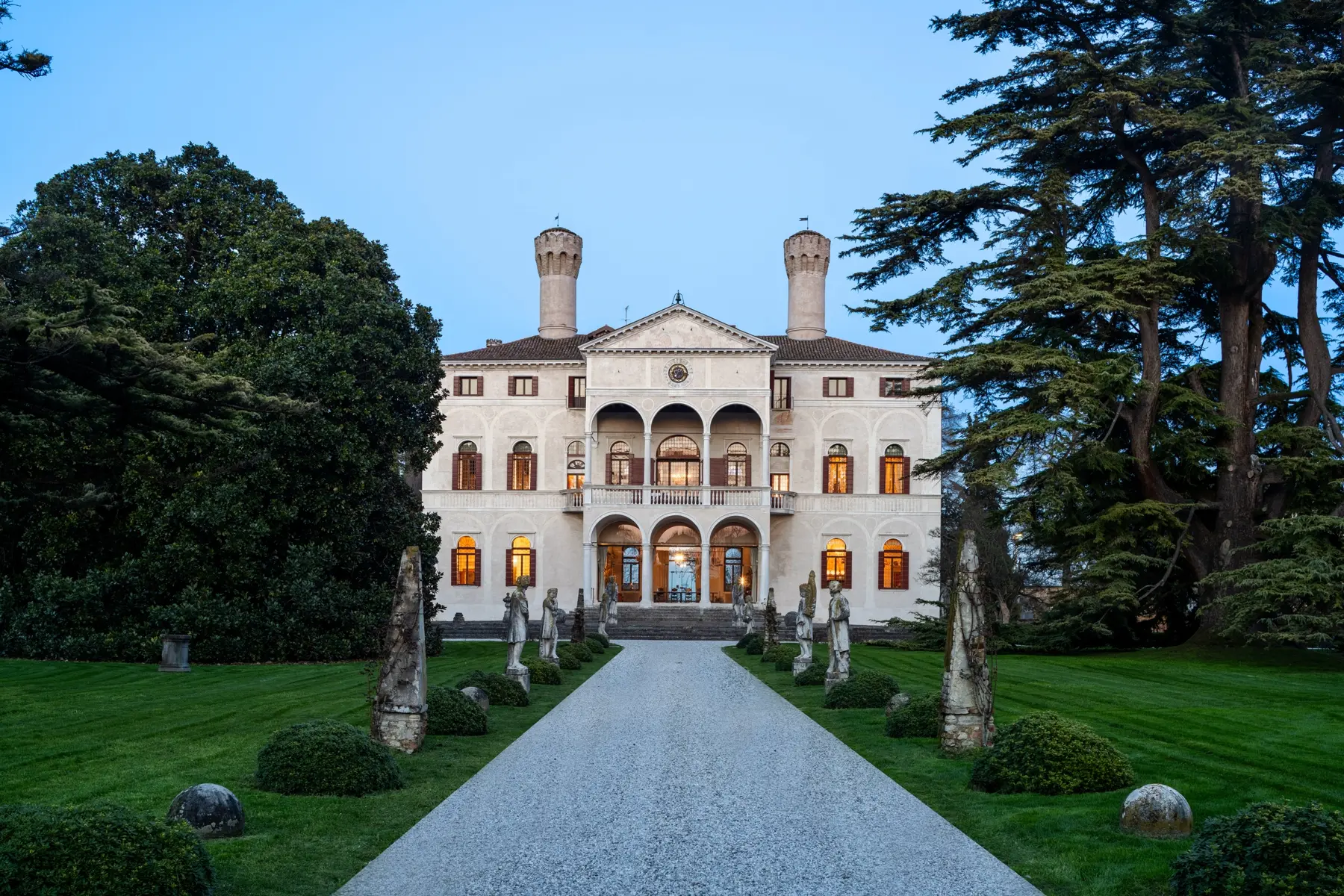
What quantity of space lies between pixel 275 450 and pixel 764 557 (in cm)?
2555

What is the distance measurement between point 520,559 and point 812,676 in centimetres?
3037

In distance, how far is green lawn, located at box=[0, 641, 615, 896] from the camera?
26.0 feet

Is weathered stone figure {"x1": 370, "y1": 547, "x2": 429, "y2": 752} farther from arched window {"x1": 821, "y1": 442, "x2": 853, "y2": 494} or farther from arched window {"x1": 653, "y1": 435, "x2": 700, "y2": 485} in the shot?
arched window {"x1": 821, "y1": 442, "x2": 853, "y2": 494}

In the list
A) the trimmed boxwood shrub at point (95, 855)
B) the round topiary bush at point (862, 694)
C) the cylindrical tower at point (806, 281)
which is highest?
the cylindrical tower at point (806, 281)

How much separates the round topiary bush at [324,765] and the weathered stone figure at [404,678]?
1.70 m

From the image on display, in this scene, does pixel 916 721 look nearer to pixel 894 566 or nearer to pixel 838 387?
pixel 894 566

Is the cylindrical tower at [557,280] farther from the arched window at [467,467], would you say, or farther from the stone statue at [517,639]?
the stone statue at [517,639]

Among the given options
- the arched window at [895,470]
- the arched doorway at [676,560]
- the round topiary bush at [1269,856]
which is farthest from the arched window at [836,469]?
the round topiary bush at [1269,856]

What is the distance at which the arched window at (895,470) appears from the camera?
50.5 metres

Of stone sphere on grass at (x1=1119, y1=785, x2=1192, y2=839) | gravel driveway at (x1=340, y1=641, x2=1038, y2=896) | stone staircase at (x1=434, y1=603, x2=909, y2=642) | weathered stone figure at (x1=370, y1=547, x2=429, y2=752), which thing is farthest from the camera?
stone staircase at (x1=434, y1=603, x2=909, y2=642)

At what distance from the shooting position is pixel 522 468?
5119 cm

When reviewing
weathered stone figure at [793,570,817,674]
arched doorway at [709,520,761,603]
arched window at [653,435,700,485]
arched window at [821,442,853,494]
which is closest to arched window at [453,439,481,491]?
arched window at [653,435,700,485]

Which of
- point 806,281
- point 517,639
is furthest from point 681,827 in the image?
point 806,281

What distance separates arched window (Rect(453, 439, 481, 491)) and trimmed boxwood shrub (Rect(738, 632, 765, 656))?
67.1ft
